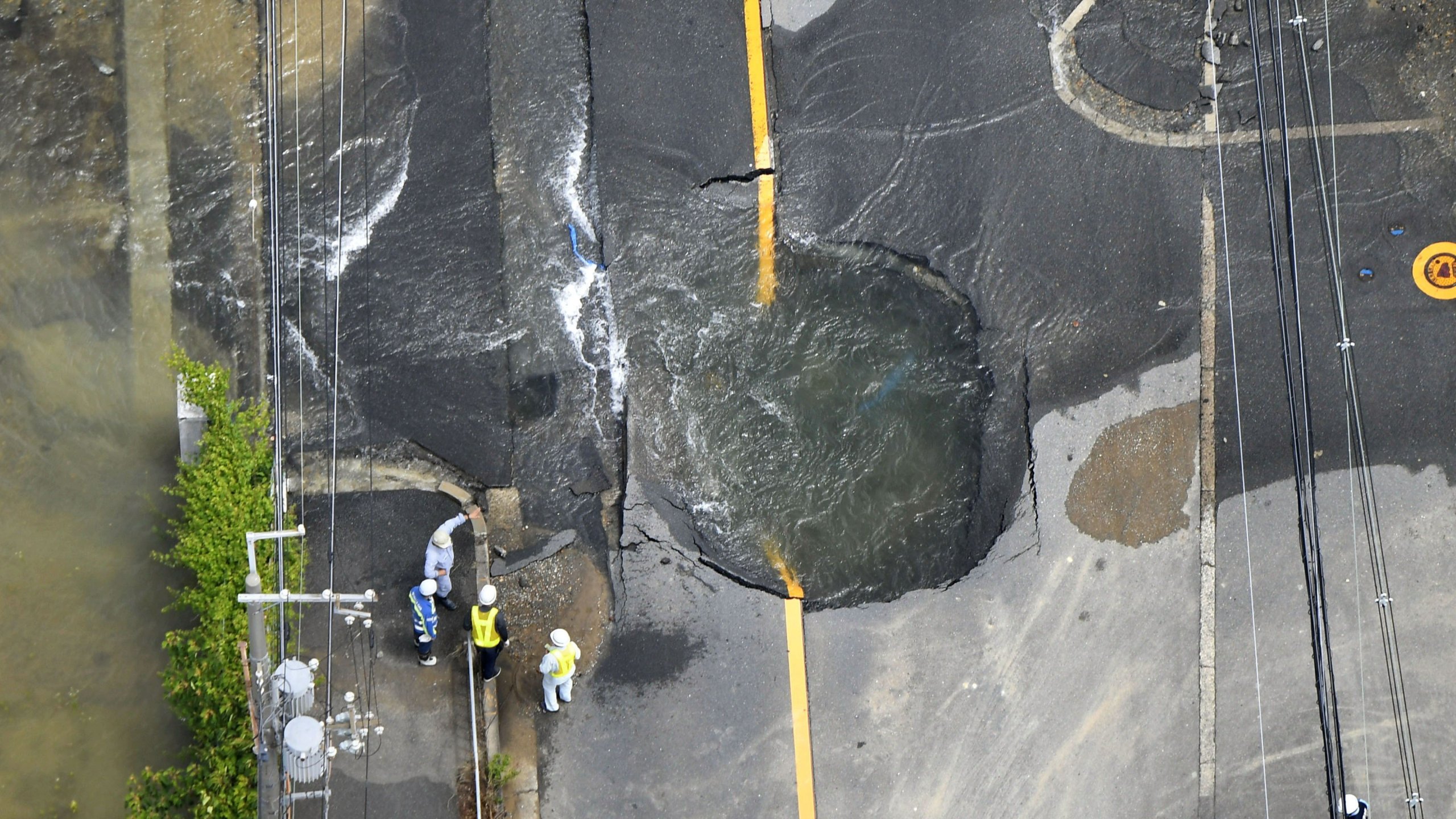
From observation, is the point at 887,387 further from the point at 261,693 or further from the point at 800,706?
the point at 261,693

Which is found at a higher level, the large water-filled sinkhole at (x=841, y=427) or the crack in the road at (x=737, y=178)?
the crack in the road at (x=737, y=178)

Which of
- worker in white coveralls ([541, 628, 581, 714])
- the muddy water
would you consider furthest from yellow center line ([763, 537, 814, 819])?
the muddy water

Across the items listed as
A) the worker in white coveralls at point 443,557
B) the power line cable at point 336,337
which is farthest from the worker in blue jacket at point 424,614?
the power line cable at point 336,337

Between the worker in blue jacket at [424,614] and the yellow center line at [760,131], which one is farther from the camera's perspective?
the yellow center line at [760,131]

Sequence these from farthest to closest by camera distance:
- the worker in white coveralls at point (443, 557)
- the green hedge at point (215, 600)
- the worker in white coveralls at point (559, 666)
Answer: the worker in white coveralls at point (443, 557)
the worker in white coveralls at point (559, 666)
the green hedge at point (215, 600)

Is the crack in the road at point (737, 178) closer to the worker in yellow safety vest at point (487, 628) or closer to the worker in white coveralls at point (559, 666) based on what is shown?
the worker in yellow safety vest at point (487, 628)

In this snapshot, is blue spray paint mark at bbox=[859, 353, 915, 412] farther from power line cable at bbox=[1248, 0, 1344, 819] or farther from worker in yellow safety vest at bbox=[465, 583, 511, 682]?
worker in yellow safety vest at bbox=[465, 583, 511, 682]

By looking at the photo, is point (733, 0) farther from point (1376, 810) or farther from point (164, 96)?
point (1376, 810)
